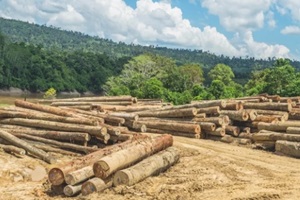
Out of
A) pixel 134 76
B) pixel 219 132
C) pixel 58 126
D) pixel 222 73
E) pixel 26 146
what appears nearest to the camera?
pixel 26 146

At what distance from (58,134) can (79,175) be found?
6.27m

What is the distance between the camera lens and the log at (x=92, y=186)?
1096 cm

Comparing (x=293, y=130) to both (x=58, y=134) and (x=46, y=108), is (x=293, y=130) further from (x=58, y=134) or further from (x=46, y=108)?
(x=46, y=108)

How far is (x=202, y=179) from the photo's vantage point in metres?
11.8

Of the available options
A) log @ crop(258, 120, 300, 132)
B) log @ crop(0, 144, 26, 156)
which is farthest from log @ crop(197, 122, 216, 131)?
log @ crop(0, 144, 26, 156)

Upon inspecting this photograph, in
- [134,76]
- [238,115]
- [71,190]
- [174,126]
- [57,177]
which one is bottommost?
[71,190]

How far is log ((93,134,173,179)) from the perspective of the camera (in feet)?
36.9

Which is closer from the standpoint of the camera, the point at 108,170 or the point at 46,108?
the point at 108,170

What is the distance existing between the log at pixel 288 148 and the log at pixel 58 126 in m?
6.47

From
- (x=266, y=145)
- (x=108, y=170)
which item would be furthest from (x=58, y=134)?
(x=266, y=145)

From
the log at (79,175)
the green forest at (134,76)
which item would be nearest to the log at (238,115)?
the log at (79,175)

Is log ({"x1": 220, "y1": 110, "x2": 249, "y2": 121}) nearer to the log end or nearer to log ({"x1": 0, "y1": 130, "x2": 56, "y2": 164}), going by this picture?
log ({"x1": 0, "y1": 130, "x2": 56, "y2": 164})

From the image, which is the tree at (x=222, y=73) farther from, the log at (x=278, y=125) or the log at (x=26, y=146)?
the log at (x=26, y=146)

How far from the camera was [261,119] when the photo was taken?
750 inches
